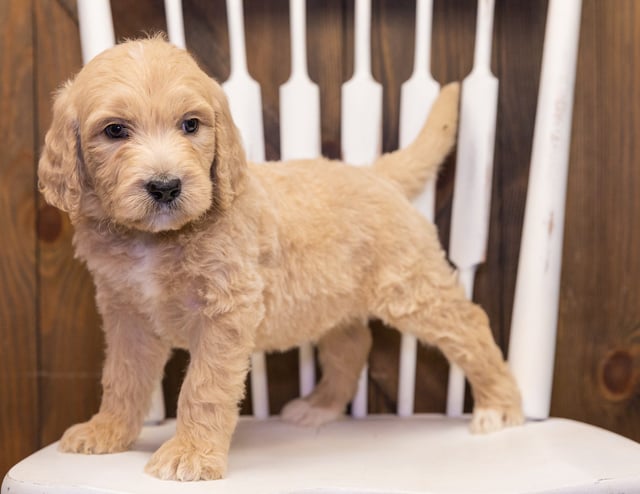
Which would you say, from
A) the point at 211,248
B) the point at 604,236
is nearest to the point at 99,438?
the point at 211,248

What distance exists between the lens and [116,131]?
0.91 metres

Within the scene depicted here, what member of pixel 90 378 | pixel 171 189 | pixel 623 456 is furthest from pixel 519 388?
pixel 90 378

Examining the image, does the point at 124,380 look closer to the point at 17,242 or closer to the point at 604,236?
the point at 17,242

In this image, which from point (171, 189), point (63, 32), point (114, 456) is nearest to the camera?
point (171, 189)

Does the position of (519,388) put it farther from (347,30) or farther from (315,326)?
(347,30)

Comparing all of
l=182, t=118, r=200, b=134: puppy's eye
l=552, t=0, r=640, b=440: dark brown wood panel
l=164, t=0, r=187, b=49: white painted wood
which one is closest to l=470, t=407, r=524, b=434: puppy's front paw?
l=552, t=0, r=640, b=440: dark brown wood panel

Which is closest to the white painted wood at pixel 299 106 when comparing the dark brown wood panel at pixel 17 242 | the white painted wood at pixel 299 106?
the white painted wood at pixel 299 106

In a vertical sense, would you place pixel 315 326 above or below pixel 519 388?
above

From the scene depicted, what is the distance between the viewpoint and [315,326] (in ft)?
3.74

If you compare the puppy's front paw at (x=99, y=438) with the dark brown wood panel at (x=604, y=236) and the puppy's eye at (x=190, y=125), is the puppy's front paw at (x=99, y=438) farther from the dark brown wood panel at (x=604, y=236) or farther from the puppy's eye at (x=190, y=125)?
the dark brown wood panel at (x=604, y=236)

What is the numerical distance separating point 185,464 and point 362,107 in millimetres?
614

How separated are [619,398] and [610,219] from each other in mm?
328

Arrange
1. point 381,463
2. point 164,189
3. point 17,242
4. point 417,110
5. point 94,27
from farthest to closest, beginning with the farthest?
point 17,242 → point 417,110 → point 94,27 → point 381,463 → point 164,189

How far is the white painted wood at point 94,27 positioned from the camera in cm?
115
